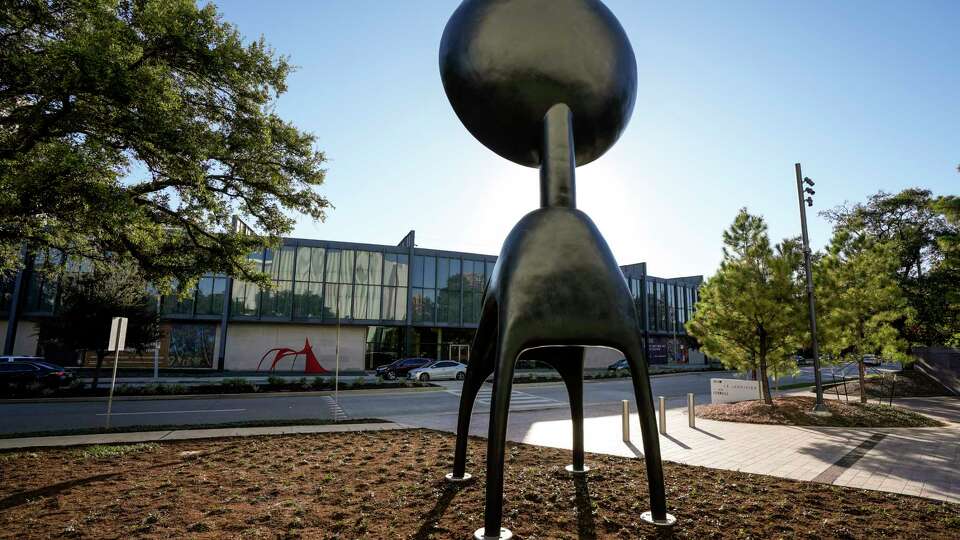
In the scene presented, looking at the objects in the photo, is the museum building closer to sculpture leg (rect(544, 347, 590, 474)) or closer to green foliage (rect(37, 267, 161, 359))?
green foliage (rect(37, 267, 161, 359))

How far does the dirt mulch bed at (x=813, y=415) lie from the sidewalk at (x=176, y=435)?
9941 mm

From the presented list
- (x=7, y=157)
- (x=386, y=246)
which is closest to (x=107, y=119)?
(x=7, y=157)

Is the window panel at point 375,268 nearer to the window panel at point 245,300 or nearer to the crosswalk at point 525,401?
the window panel at point 245,300

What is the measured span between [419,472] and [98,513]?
375 centimetres

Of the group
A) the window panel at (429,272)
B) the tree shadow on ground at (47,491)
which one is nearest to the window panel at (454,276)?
the window panel at (429,272)

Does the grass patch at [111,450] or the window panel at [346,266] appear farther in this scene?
the window panel at [346,266]

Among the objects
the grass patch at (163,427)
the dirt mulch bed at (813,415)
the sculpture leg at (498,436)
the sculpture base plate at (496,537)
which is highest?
the sculpture leg at (498,436)

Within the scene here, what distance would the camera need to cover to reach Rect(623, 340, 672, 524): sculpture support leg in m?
4.72

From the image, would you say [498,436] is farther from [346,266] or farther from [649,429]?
[346,266]

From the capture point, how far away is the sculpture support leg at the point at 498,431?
4.30 metres

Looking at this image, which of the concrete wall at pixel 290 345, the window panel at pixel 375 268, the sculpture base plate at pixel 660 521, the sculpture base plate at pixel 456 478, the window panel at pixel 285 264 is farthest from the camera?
the window panel at pixel 375 268

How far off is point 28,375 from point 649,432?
24835 millimetres

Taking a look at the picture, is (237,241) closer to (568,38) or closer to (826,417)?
(568,38)

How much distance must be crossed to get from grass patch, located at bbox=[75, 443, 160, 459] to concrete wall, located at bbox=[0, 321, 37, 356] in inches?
1357
